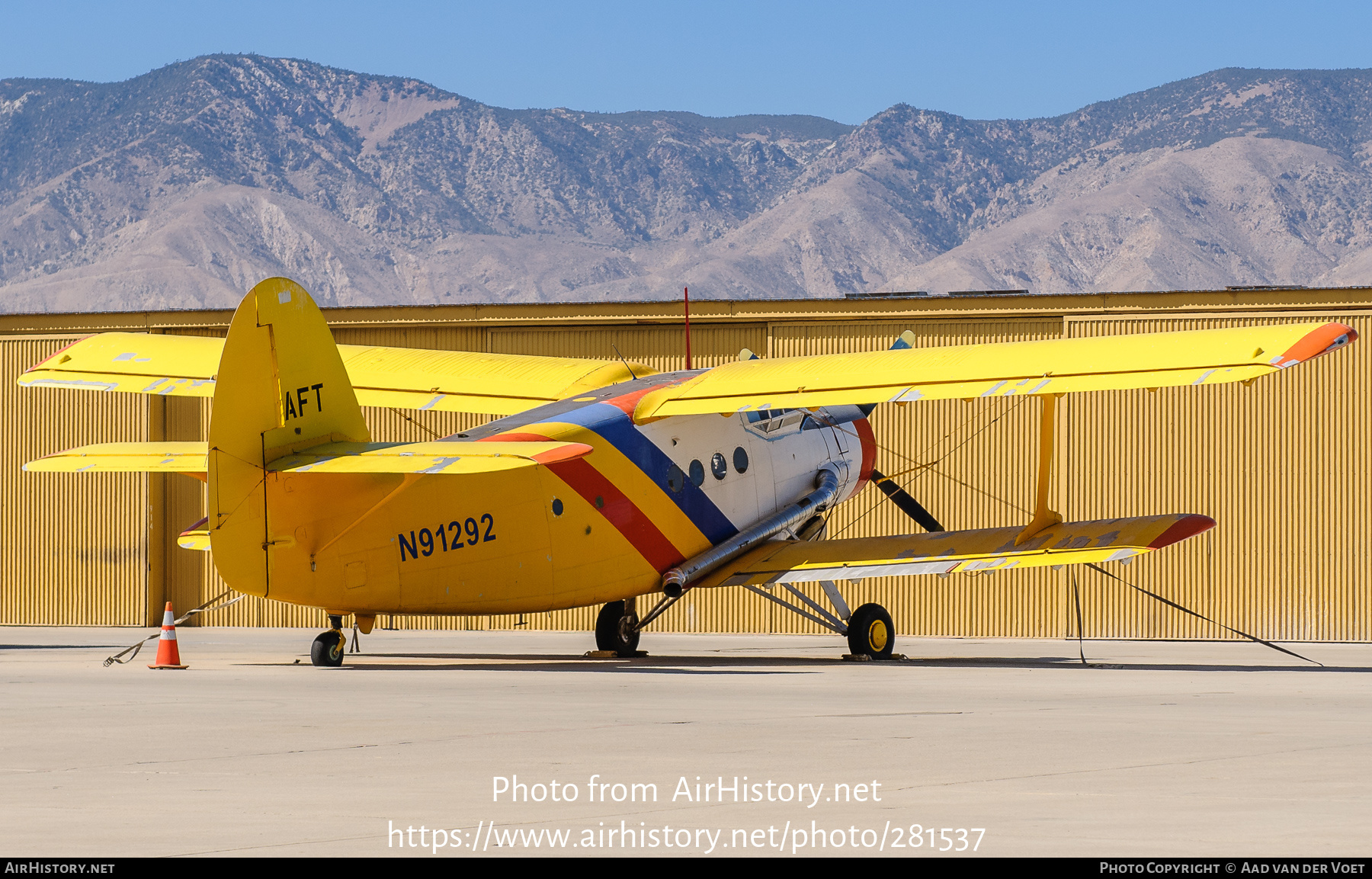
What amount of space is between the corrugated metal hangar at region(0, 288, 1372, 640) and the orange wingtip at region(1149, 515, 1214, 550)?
8232 millimetres

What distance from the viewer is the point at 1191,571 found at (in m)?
26.2

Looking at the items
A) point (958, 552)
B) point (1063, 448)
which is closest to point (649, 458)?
point (958, 552)

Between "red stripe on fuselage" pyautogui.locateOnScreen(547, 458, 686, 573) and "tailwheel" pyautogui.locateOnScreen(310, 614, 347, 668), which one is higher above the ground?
"red stripe on fuselage" pyautogui.locateOnScreen(547, 458, 686, 573)

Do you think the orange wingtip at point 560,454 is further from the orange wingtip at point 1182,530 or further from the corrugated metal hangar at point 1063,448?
the corrugated metal hangar at point 1063,448

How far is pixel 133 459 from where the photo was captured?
52.7ft

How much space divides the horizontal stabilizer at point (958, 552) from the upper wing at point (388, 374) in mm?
3156

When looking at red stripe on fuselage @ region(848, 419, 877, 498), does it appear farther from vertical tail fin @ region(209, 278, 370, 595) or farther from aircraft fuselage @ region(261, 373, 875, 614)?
vertical tail fin @ region(209, 278, 370, 595)

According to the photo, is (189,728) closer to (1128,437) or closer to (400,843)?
(400,843)

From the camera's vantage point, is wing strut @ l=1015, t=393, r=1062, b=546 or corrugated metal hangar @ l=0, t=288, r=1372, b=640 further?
corrugated metal hangar @ l=0, t=288, r=1372, b=640

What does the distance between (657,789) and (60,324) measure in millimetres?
25070

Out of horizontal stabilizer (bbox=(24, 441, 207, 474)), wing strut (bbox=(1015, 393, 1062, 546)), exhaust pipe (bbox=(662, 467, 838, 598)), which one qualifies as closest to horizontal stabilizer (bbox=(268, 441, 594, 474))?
horizontal stabilizer (bbox=(24, 441, 207, 474))

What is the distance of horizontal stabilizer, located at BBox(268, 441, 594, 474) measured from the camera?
45.3ft

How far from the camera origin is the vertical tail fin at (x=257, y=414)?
47.4 ft

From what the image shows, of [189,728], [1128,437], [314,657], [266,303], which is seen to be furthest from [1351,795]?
[1128,437]
